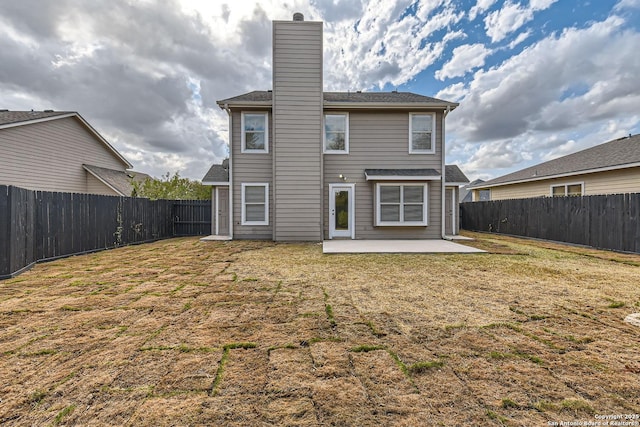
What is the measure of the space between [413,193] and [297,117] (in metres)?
5.11

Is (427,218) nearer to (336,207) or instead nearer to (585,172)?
(336,207)

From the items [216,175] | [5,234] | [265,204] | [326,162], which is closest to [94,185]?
[216,175]

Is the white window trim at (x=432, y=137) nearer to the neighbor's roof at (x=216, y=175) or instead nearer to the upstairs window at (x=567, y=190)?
the neighbor's roof at (x=216, y=175)

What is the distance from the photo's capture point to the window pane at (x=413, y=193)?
9.85m

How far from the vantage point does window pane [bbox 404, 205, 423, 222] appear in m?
9.91

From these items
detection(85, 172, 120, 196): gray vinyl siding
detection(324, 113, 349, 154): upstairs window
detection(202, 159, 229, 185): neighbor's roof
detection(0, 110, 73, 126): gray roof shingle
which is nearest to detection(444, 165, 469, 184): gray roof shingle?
detection(324, 113, 349, 154): upstairs window

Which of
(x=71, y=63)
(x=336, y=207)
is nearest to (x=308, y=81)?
(x=336, y=207)

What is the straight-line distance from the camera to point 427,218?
32.7 feet

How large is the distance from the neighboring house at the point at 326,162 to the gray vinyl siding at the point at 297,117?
0.04 meters

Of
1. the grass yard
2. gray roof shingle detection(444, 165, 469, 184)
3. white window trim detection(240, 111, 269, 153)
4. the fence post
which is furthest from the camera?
gray roof shingle detection(444, 165, 469, 184)

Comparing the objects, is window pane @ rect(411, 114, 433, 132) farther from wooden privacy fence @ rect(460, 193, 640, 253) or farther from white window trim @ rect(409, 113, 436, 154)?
wooden privacy fence @ rect(460, 193, 640, 253)

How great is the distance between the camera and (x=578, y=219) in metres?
9.00

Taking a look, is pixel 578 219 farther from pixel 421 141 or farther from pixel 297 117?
pixel 297 117

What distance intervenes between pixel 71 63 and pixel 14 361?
1837 centimetres
